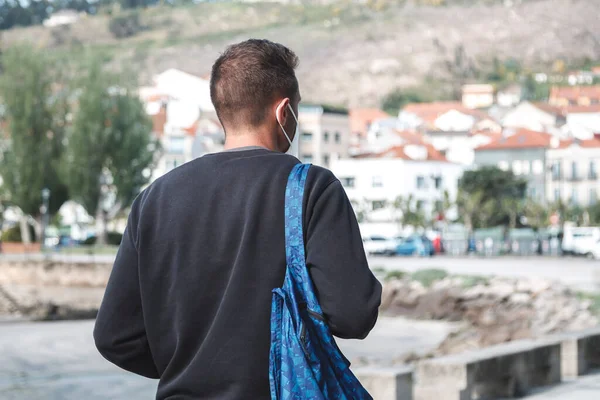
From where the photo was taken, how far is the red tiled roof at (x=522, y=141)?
309ft

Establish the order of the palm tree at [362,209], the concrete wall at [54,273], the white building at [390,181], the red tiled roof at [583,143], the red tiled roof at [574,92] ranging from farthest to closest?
the red tiled roof at [574,92]
the red tiled roof at [583,143]
the white building at [390,181]
the palm tree at [362,209]
the concrete wall at [54,273]

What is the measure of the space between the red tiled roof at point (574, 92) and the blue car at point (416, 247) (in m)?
117

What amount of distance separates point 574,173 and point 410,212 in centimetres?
1940

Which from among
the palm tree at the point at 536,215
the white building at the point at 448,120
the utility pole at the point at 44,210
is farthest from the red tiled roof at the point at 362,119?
the utility pole at the point at 44,210

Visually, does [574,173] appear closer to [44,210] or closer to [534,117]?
[44,210]

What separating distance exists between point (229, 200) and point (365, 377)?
4.87 m

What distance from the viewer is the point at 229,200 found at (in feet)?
8.31

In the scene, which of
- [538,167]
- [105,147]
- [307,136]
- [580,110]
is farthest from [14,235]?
[580,110]

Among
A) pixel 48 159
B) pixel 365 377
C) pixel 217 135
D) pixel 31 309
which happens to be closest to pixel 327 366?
pixel 365 377

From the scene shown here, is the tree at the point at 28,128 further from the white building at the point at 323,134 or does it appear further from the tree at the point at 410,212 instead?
the white building at the point at 323,134

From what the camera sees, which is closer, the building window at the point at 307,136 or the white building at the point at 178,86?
the building window at the point at 307,136

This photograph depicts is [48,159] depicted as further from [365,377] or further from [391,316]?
[365,377]

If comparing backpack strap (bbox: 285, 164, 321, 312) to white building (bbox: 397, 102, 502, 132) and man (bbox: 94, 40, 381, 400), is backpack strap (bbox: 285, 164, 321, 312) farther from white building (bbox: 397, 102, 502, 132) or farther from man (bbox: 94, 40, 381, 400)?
white building (bbox: 397, 102, 502, 132)

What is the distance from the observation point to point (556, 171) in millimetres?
89375
